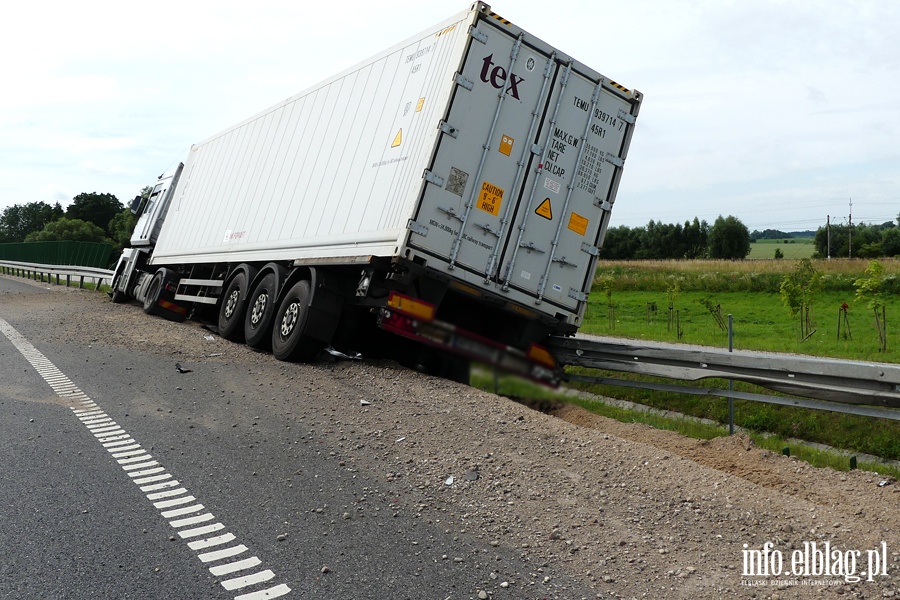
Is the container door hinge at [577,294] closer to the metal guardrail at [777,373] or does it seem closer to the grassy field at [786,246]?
the metal guardrail at [777,373]

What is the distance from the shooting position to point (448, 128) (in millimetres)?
8898

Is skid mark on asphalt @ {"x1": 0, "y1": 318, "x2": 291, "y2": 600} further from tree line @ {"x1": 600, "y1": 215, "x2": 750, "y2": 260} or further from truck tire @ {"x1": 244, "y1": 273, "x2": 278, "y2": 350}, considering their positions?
tree line @ {"x1": 600, "y1": 215, "x2": 750, "y2": 260}

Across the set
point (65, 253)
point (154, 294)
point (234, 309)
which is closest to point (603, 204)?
point (234, 309)

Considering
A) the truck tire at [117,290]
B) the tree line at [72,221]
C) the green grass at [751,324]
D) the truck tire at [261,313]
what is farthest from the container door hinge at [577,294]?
the tree line at [72,221]

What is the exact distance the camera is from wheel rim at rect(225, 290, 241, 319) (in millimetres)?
13833

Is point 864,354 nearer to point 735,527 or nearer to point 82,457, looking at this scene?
point 735,527

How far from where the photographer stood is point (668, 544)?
4.95 m

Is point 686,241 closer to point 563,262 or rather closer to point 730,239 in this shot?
point 730,239

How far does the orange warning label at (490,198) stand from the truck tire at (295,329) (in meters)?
2.99

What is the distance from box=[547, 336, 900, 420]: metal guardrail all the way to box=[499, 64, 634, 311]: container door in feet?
3.68

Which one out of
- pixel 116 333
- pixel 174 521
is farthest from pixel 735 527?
pixel 116 333

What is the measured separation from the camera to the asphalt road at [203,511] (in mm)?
4215

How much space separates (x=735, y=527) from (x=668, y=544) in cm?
58

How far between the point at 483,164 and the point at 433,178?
2.17 feet
